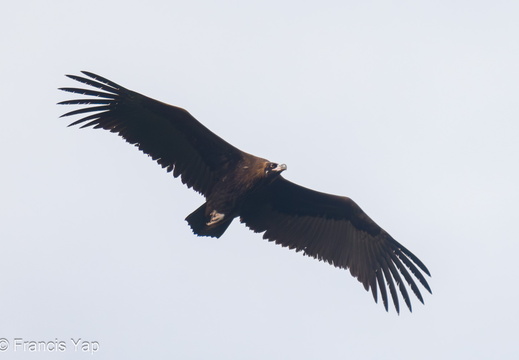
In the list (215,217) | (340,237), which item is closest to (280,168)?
(215,217)

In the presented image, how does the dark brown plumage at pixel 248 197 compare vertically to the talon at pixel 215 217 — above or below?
above

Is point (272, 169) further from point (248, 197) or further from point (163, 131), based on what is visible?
point (163, 131)

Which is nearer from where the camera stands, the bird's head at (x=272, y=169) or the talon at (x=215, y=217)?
the bird's head at (x=272, y=169)

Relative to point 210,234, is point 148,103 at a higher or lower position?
higher

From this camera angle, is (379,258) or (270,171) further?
(379,258)

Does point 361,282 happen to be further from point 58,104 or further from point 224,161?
point 58,104

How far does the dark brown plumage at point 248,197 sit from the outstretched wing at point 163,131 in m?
0.02

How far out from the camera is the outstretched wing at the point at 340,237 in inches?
780

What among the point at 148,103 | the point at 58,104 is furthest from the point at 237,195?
the point at 58,104

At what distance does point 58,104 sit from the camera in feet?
59.3

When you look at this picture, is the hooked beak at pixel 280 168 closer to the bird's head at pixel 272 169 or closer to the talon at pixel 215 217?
the bird's head at pixel 272 169

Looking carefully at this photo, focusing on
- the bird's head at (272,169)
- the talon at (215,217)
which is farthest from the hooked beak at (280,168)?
the talon at (215,217)

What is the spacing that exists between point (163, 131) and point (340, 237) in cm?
385

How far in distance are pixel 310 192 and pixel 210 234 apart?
2.11 meters
